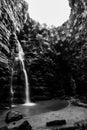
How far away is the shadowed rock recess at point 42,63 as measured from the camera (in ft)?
71.7

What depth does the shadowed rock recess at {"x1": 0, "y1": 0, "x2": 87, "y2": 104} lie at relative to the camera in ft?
71.7

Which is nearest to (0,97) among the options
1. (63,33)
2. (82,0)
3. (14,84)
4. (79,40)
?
(14,84)

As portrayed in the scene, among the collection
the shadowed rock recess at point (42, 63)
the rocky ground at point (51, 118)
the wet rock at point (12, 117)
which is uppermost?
the shadowed rock recess at point (42, 63)

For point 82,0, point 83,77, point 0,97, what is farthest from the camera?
point 82,0

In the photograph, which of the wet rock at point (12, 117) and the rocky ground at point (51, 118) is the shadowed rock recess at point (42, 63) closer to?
the wet rock at point (12, 117)

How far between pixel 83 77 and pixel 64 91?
5.17 m

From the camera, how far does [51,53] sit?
33469 mm

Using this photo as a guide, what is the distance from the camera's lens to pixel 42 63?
2809 cm

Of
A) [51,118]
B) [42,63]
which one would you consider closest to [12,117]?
[51,118]

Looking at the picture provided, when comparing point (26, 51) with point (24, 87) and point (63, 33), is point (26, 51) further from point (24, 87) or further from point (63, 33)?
point (63, 33)

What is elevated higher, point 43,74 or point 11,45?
point 11,45

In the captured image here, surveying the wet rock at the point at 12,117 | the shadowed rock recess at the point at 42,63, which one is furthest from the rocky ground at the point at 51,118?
the shadowed rock recess at the point at 42,63

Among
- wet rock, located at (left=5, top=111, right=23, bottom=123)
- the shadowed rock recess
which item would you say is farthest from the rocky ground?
the shadowed rock recess

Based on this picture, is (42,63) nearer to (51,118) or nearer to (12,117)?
(51,118)
